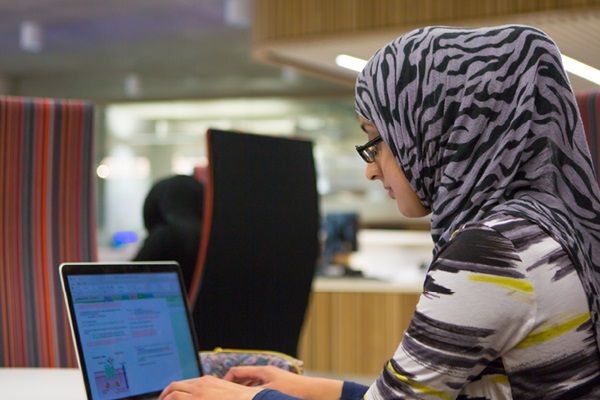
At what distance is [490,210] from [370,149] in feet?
0.81

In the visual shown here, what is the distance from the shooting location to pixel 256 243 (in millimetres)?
2695

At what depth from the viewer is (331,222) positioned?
616 cm

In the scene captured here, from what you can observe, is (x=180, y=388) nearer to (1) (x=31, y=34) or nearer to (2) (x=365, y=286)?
(2) (x=365, y=286)

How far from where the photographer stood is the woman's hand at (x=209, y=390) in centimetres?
136

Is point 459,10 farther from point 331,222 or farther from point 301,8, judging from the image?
point 331,222

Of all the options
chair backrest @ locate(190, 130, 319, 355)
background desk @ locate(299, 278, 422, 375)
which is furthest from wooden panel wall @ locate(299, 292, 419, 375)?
chair backrest @ locate(190, 130, 319, 355)

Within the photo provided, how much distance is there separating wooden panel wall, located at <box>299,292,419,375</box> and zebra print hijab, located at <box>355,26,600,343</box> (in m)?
3.52

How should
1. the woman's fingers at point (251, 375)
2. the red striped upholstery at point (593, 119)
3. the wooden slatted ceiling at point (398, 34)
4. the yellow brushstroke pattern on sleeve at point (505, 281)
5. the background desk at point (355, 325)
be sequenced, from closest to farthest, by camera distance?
the yellow brushstroke pattern on sleeve at point (505, 281)
the woman's fingers at point (251, 375)
the red striped upholstery at point (593, 119)
the wooden slatted ceiling at point (398, 34)
the background desk at point (355, 325)

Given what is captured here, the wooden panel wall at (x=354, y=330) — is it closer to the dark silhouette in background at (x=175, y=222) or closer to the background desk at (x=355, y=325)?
the background desk at (x=355, y=325)

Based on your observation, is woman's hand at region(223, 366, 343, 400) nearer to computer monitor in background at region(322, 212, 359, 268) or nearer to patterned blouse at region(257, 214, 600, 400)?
patterned blouse at region(257, 214, 600, 400)

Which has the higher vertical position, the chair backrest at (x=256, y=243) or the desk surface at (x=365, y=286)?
the chair backrest at (x=256, y=243)

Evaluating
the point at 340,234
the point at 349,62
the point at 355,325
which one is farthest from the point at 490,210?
the point at 340,234

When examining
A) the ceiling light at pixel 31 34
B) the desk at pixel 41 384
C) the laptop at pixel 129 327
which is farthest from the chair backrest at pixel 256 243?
the ceiling light at pixel 31 34

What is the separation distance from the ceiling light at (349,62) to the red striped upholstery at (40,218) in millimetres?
2788
